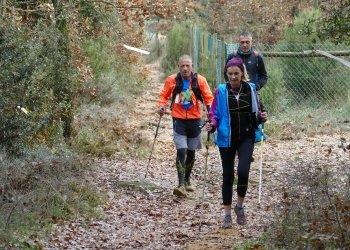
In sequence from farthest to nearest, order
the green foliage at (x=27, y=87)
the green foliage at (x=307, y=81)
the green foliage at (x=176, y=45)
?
the green foliage at (x=176, y=45) < the green foliage at (x=307, y=81) < the green foliage at (x=27, y=87)

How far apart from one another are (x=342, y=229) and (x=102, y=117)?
35.4 feet

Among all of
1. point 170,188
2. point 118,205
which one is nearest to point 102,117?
point 170,188

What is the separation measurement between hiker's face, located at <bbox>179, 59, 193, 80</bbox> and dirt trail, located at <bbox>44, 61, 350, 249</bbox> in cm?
175

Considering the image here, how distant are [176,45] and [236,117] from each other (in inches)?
657

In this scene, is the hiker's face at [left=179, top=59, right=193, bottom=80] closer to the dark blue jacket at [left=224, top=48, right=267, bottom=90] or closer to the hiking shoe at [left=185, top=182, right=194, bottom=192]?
the dark blue jacket at [left=224, top=48, right=267, bottom=90]

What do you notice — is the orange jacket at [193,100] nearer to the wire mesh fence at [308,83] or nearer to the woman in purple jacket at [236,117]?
the woman in purple jacket at [236,117]

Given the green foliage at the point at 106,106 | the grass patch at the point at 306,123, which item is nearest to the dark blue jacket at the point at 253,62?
the green foliage at the point at 106,106

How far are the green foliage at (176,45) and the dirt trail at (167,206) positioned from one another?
9.36 metres

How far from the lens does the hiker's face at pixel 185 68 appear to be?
10297 millimetres

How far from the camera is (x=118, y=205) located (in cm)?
999

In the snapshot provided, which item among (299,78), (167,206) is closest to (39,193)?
(167,206)

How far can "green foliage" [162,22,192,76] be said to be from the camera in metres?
24.5

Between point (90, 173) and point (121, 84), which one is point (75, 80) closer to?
point (90, 173)

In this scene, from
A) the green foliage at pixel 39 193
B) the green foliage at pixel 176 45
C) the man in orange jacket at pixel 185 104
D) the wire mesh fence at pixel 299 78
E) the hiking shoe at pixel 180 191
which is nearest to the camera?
the green foliage at pixel 39 193
